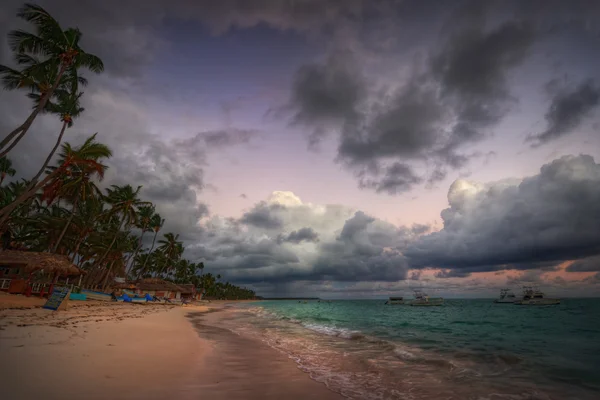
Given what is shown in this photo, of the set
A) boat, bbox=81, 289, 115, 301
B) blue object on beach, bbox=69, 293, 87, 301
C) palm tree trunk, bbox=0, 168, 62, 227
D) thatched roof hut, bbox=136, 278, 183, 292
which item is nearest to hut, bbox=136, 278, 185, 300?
thatched roof hut, bbox=136, 278, 183, 292

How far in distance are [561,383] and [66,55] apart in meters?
33.4

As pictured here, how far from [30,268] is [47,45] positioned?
19919mm

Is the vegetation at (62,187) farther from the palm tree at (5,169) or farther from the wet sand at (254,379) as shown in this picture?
the wet sand at (254,379)

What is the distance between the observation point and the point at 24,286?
2941 centimetres

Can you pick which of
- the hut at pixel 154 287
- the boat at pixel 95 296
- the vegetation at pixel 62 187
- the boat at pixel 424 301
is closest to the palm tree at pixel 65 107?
the vegetation at pixel 62 187

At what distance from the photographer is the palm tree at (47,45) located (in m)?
20.8

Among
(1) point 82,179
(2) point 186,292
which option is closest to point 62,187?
(1) point 82,179

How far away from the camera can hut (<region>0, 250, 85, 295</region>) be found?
27.4m

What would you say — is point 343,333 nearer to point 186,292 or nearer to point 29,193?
point 29,193

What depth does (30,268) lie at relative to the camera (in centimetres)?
2703

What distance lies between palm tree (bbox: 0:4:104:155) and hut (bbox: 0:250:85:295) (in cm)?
1329

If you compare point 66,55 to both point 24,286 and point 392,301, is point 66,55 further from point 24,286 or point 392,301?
point 392,301

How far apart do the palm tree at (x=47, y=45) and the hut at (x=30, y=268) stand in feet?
43.6

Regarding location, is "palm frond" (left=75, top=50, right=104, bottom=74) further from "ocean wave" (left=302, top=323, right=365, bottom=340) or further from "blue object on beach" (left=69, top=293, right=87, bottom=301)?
"ocean wave" (left=302, top=323, right=365, bottom=340)
